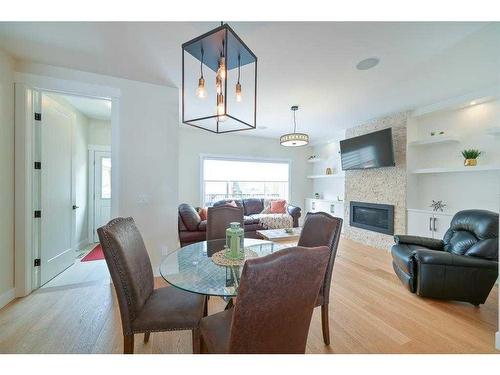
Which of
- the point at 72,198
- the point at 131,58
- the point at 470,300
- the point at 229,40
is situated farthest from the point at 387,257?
the point at 72,198

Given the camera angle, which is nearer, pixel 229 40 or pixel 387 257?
pixel 229 40

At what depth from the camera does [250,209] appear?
219 inches

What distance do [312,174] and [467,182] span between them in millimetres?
3822

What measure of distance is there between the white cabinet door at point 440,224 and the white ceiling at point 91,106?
18.7 ft

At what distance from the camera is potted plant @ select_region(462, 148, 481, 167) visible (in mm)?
3102

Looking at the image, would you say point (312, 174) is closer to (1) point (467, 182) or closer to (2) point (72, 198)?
(1) point (467, 182)

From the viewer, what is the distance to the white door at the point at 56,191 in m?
2.49

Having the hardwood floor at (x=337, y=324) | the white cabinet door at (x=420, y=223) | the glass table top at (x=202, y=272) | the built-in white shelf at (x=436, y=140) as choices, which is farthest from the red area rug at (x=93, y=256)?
the built-in white shelf at (x=436, y=140)

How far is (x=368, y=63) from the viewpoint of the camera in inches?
92.0

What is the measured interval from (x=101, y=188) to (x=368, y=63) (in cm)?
519

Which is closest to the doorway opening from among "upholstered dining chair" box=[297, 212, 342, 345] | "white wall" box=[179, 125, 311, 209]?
"white wall" box=[179, 125, 311, 209]

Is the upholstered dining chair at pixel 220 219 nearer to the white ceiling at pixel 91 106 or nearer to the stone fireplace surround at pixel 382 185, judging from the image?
the white ceiling at pixel 91 106

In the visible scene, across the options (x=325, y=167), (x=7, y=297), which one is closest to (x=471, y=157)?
(x=325, y=167)

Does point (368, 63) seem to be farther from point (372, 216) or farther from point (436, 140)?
point (372, 216)
